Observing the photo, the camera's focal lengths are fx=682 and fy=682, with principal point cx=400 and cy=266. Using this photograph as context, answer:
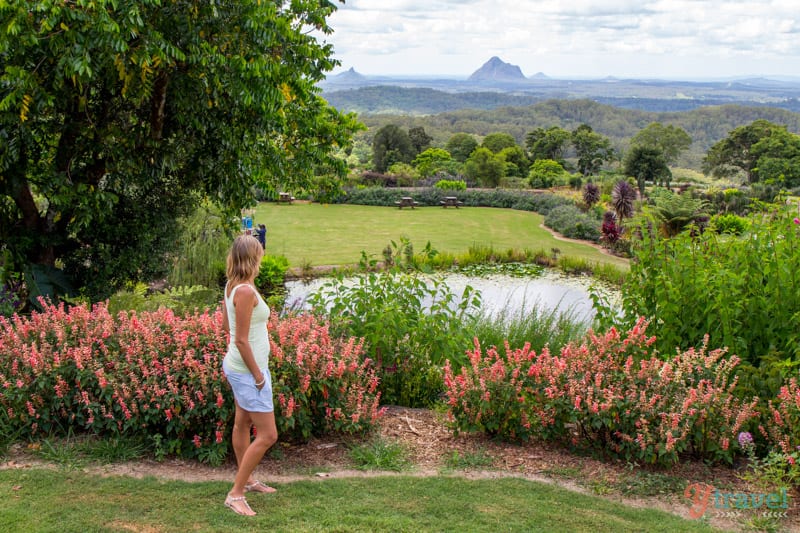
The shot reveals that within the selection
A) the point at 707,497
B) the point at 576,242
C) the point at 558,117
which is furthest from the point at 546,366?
the point at 558,117

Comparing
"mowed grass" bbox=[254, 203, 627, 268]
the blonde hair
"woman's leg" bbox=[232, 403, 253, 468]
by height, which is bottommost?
"mowed grass" bbox=[254, 203, 627, 268]

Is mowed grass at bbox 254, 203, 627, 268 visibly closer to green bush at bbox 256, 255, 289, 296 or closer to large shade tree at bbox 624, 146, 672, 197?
green bush at bbox 256, 255, 289, 296

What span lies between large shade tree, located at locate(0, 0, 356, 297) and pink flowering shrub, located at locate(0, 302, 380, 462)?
1733 millimetres

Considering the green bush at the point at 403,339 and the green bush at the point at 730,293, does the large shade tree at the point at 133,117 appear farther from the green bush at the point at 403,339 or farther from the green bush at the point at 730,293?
the green bush at the point at 730,293

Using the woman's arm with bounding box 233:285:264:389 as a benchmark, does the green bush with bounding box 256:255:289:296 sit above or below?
below

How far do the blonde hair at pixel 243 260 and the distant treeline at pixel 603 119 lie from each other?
83.9 metres

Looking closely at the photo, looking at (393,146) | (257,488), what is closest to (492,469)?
(257,488)

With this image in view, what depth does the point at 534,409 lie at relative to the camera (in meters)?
4.04

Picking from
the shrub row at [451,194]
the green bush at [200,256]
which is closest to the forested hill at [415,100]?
the shrub row at [451,194]

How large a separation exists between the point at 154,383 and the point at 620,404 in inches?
99.4

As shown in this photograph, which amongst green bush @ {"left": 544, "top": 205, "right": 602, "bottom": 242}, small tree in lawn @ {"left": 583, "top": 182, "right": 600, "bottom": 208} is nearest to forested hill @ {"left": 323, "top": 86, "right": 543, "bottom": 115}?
small tree in lawn @ {"left": 583, "top": 182, "right": 600, "bottom": 208}

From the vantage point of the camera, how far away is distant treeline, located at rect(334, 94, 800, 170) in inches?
3607

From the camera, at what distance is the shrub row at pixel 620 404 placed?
3660 millimetres

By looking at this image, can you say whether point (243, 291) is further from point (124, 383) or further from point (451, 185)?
point (451, 185)
